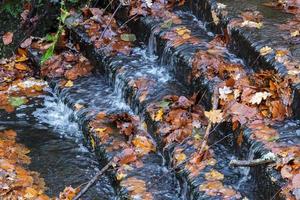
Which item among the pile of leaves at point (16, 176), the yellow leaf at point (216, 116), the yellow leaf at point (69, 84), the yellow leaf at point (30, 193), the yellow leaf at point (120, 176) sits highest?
the yellow leaf at point (216, 116)

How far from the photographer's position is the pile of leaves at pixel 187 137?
475 cm

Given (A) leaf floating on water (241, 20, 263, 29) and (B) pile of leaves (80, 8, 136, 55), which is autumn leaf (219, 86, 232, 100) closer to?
(A) leaf floating on water (241, 20, 263, 29)

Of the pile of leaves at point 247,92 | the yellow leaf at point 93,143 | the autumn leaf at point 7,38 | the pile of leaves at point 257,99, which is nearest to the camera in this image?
the pile of leaves at point 257,99

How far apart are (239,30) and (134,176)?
89.7 inches

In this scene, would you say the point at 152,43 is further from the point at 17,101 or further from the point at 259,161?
the point at 259,161

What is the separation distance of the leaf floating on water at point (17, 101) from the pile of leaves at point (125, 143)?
1.46 meters

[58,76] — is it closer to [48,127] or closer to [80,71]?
[80,71]

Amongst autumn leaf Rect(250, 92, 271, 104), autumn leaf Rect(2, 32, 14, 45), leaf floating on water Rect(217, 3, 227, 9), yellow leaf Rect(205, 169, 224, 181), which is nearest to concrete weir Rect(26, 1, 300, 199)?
yellow leaf Rect(205, 169, 224, 181)

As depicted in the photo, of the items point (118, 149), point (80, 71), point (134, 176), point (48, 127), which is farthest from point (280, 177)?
point (80, 71)

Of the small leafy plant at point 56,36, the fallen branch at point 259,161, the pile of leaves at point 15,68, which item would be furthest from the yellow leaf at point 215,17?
the pile of leaves at point 15,68

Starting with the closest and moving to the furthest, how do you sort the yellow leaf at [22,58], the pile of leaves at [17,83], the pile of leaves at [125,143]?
the pile of leaves at [125,143], the pile of leaves at [17,83], the yellow leaf at [22,58]

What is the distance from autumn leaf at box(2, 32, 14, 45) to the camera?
8.32 m

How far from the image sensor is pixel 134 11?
7535 millimetres

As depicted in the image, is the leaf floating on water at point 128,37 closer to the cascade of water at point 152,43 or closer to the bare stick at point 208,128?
the cascade of water at point 152,43
